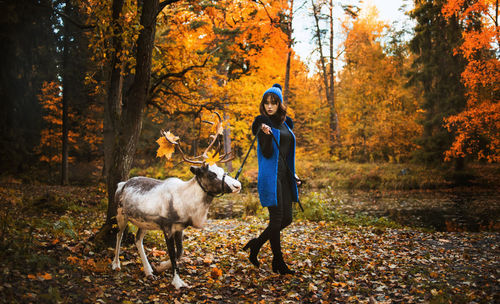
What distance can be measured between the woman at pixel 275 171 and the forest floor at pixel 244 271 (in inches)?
21.1

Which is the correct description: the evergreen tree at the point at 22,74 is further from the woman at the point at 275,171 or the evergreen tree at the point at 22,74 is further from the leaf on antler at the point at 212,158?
the leaf on antler at the point at 212,158

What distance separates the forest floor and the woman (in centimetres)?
54

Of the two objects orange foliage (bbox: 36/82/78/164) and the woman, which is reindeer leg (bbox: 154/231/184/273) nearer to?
the woman

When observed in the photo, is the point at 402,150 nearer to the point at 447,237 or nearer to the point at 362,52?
the point at 362,52

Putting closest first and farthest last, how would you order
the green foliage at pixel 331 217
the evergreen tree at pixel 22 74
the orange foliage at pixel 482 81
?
the green foliage at pixel 331 217, the orange foliage at pixel 482 81, the evergreen tree at pixel 22 74

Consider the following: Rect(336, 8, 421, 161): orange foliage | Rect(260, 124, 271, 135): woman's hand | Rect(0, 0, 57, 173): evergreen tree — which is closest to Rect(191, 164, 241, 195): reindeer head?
Rect(260, 124, 271, 135): woman's hand

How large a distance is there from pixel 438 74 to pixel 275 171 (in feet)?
57.8

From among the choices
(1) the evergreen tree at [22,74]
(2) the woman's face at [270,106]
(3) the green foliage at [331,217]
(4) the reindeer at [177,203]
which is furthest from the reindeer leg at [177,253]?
(1) the evergreen tree at [22,74]

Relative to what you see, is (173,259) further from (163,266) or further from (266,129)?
(266,129)

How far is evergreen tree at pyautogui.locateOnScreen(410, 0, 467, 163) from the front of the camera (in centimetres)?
1625

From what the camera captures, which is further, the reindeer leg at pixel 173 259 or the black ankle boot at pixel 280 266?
the black ankle boot at pixel 280 266

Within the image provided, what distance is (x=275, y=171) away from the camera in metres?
4.20

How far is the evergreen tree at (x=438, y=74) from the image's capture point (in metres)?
16.2

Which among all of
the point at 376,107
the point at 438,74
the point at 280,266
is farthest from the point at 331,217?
the point at 376,107
